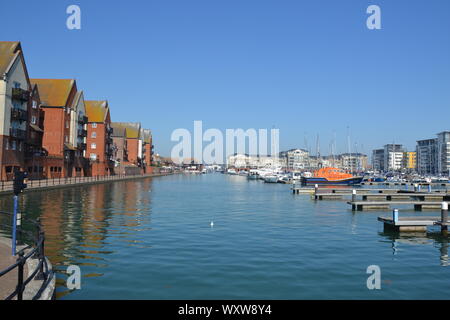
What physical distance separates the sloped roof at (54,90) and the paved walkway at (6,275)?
69560 mm

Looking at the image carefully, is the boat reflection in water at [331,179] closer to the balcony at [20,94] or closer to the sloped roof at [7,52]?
the balcony at [20,94]

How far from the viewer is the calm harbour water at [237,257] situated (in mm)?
13172

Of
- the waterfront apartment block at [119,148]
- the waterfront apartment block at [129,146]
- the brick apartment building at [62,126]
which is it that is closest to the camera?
the brick apartment building at [62,126]

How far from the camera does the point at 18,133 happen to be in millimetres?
60844

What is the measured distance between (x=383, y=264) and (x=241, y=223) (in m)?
13.6

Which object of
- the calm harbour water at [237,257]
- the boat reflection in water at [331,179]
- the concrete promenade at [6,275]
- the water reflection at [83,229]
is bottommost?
the calm harbour water at [237,257]

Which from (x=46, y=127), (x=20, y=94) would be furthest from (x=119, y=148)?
(x=20, y=94)

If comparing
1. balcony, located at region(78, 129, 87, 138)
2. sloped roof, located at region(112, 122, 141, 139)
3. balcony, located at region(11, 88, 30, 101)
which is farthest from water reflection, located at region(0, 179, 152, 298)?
sloped roof, located at region(112, 122, 141, 139)

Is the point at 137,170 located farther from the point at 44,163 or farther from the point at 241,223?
the point at 241,223

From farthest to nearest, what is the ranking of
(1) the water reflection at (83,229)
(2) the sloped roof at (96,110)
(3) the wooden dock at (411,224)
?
1. (2) the sloped roof at (96,110)
2. (3) the wooden dock at (411,224)
3. (1) the water reflection at (83,229)

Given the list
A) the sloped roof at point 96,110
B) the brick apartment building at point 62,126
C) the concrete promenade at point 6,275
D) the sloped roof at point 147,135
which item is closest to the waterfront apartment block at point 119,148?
the sloped roof at point 96,110

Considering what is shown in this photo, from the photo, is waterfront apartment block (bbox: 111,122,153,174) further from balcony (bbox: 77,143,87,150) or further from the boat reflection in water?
the boat reflection in water

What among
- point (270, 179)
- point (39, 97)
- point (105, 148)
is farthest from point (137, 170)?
point (39, 97)
